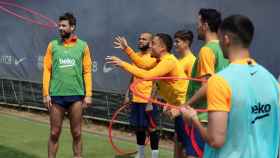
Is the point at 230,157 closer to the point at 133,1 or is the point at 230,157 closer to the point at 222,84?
the point at 222,84

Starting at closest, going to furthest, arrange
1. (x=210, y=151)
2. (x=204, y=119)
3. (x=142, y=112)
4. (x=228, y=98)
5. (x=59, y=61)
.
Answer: (x=228, y=98), (x=210, y=151), (x=204, y=119), (x=59, y=61), (x=142, y=112)

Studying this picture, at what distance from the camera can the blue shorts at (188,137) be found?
482cm

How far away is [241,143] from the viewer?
9.73 feet

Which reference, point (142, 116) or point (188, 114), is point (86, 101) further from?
point (188, 114)

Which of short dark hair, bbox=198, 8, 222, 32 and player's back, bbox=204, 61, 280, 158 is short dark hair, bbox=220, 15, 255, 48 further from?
short dark hair, bbox=198, 8, 222, 32

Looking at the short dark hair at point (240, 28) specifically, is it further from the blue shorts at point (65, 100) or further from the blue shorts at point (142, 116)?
the blue shorts at point (142, 116)

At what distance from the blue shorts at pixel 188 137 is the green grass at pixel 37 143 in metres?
2.59

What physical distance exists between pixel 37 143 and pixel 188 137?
13.5 ft

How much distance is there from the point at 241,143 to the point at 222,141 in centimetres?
13

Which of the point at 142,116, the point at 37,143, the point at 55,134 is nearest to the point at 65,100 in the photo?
the point at 55,134

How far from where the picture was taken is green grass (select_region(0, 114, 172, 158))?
7898 millimetres

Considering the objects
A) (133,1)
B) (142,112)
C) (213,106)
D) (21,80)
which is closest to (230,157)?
(213,106)

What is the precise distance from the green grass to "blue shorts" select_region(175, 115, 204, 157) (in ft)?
8.51

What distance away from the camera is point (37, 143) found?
866cm
